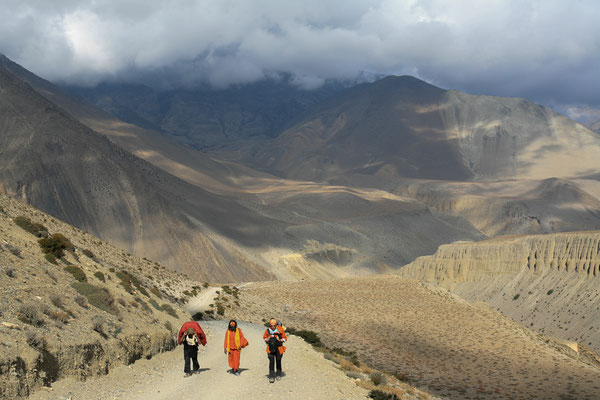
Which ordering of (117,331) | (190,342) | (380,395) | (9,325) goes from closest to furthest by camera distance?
(9,325) → (190,342) → (380,395) → (117,331)

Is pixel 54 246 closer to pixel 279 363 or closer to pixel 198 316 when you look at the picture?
pixel 279 363

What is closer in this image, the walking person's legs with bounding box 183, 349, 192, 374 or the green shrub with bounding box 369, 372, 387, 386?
the walking person's legs with bounding box 183, 349, 192, 374

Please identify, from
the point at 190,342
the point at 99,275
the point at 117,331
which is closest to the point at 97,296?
the point at 117,331

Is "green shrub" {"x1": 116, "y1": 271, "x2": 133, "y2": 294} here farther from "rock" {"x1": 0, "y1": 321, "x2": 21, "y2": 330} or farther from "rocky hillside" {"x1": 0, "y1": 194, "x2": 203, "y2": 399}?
"rock" {"x1": 0, "y1": 321, "x2": 21, "y2": 330}

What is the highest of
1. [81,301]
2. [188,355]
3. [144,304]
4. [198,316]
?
[81,301]

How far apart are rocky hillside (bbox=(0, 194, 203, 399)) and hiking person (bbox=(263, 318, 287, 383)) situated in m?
3.15

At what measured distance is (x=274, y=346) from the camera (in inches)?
497

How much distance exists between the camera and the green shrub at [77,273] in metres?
15.9

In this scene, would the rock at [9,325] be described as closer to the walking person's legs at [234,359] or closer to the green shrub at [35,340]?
the green shrub at [35,340]

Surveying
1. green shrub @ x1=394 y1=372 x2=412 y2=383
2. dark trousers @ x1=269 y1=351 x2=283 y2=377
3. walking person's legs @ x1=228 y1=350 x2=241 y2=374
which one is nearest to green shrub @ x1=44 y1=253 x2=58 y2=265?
walking person's legs @ x1=228 y1=350 x2=241 y2=374

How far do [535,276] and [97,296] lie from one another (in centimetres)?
4986

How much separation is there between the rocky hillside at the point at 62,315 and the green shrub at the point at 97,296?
23mm

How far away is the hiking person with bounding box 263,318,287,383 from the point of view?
12465 millimetres

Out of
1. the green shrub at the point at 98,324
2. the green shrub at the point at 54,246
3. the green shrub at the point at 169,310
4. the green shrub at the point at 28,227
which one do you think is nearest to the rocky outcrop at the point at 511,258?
the green shrub at the point at 169,310
